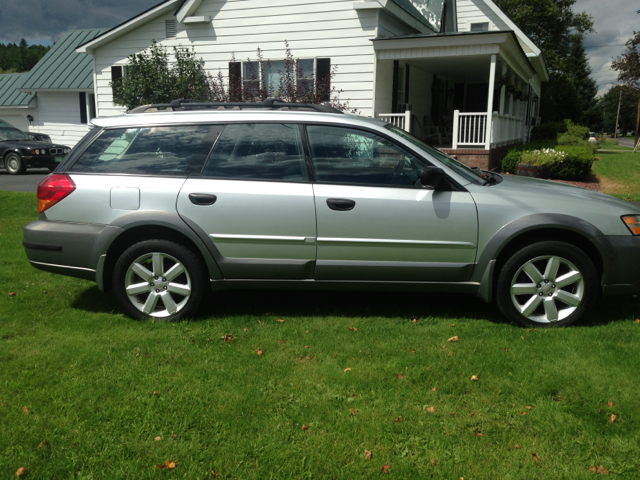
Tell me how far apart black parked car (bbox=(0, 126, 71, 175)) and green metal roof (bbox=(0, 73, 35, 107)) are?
908 centimetres

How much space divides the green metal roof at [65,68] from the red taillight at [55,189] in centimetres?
2177

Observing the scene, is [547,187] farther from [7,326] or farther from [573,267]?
[7,326]

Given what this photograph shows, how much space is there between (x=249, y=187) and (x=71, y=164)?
5.13ft

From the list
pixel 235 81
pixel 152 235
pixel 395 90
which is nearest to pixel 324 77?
pixel 395 90

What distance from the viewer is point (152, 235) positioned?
466 cm

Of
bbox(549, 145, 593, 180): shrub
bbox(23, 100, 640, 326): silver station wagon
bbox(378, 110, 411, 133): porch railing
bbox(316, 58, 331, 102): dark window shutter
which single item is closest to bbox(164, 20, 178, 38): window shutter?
bbox(316, 58, 331, 102): dark window shutter

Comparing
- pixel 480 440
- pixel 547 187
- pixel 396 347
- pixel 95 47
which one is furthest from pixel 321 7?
pixel 480 440

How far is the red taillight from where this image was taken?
4629mm

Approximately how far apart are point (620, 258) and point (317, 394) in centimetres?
264

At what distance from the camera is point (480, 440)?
2980mm

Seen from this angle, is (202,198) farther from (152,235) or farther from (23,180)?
(23,180)

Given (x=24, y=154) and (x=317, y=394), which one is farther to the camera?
(x=24, y=154)

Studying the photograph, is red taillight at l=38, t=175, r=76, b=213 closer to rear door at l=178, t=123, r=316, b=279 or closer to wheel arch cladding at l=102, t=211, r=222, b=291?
wheel arch cladding at l=102, t=211, r=222, b=291

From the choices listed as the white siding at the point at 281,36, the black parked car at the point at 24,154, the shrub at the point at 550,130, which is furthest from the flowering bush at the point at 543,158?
the shrub at the point at 550,130
